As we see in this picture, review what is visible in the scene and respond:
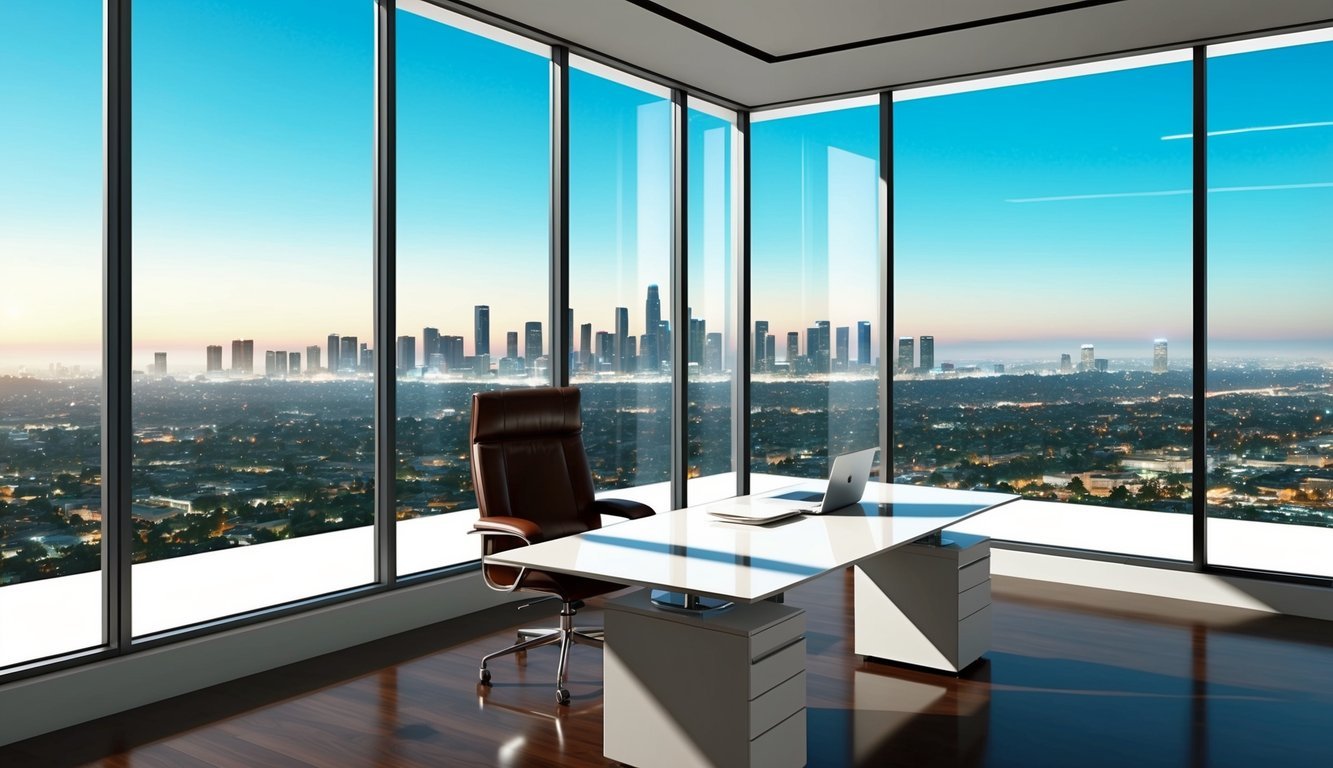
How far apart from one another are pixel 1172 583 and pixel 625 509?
3417 millimetres

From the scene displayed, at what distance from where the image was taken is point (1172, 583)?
570 centimetres

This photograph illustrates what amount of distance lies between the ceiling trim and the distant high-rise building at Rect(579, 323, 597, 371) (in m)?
1.88

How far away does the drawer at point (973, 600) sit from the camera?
4.25m

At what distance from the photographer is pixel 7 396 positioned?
362cm

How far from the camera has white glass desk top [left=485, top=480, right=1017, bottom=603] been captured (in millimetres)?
2887

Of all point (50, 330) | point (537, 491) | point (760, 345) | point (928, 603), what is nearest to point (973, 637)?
point (928, 603)

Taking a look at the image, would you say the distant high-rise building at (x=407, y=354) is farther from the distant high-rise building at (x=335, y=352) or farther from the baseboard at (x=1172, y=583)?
the baseboard at (x=1172, y=583)

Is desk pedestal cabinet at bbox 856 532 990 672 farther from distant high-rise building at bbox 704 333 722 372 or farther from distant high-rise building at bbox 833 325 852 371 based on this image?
distant high-rise building at bbox 704 333 722 372

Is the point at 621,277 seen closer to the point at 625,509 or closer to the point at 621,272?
the point at 621,272

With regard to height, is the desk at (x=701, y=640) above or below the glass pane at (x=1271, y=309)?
below

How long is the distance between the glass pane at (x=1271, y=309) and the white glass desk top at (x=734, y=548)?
2.31 meters

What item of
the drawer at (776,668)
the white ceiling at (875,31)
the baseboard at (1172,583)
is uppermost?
the white ceiling at (875,31)

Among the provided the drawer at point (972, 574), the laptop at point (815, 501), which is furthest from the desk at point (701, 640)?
the drawer at point (972, 574)


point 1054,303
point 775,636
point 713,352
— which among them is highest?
point 1054,303
